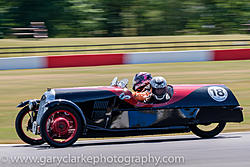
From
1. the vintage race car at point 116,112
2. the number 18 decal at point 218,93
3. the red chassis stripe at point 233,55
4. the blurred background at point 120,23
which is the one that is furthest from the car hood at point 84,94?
the blurred background at point 120,23

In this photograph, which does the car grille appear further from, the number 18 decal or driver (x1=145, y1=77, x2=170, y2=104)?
the number 18 decal

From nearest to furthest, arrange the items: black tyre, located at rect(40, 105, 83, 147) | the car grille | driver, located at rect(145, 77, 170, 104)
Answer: black tyre, located at rect(40, 105, 83, 147)
the car grille
driver, located at rect(145, 77, 170, 104)

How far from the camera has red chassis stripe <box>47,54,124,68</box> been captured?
18.5 metres

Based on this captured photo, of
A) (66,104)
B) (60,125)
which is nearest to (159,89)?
(66,104)

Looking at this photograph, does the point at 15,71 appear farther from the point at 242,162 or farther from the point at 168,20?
the point at 168,20

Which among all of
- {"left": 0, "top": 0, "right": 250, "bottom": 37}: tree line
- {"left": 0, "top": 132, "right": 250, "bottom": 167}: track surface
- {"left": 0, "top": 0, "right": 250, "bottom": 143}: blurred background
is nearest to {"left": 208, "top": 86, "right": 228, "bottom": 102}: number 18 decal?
{"left": 0, "top": 132, "right": 250, "bottom": 167}: track surface

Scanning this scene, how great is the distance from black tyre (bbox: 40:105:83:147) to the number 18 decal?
2.10 m

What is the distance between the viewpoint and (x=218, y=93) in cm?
757

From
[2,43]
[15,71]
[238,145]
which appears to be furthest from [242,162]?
[2,43]

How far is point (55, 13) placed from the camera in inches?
1302

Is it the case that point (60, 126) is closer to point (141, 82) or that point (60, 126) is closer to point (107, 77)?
point (141, 82)

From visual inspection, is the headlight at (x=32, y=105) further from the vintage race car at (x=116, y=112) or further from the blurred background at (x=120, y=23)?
the blurred background at (x=120, y=23)

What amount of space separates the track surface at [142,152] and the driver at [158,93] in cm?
61

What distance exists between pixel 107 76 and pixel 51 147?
945 cm
